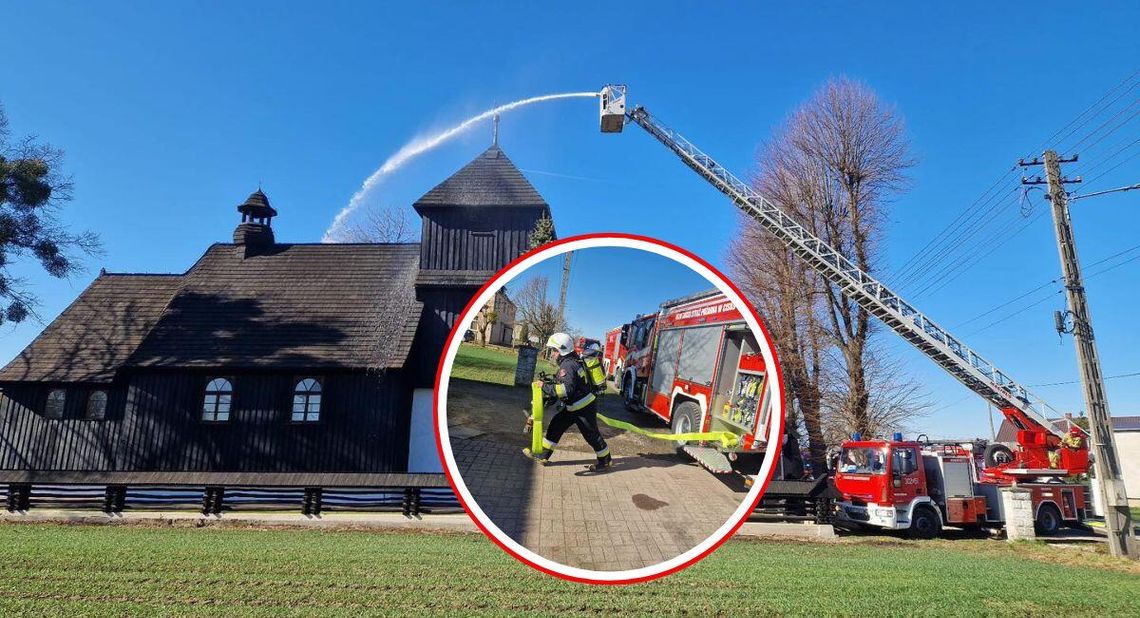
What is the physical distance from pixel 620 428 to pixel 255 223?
31936mm

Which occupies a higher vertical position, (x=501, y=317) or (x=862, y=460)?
(x=501, y=317)

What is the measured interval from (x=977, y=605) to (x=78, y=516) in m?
20.9

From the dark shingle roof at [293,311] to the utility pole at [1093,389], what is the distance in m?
21.1

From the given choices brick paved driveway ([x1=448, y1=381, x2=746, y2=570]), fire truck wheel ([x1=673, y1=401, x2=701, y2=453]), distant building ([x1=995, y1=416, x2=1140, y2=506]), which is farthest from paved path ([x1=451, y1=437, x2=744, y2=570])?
distant building ([x1=995, y1=416, x2=1140, y2=506])

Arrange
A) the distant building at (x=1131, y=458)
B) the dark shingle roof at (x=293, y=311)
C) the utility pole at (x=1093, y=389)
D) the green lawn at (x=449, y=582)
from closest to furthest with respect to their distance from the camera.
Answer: the green lawn at (x=449, y=582) → the utility pole at (x=1093, y=389) → the dark shingle roof at (x=293, y=311) → the distant building at (x=1131, y=458)

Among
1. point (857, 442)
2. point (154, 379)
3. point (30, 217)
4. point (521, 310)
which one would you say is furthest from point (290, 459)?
point (521, 310)

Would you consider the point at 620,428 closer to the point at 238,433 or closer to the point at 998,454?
the point at 238,433

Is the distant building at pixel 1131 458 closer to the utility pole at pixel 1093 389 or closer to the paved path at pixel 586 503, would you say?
the utility pole at pixel 1093 389

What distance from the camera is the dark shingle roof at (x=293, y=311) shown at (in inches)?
858

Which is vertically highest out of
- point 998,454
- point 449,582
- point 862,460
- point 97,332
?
point 97,332

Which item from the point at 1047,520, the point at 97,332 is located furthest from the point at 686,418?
the point at 97,332

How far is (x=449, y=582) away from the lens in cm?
952

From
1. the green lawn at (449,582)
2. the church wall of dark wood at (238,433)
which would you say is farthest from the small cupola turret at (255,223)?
the green lawn at (449,582)

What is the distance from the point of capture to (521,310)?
1.65m
